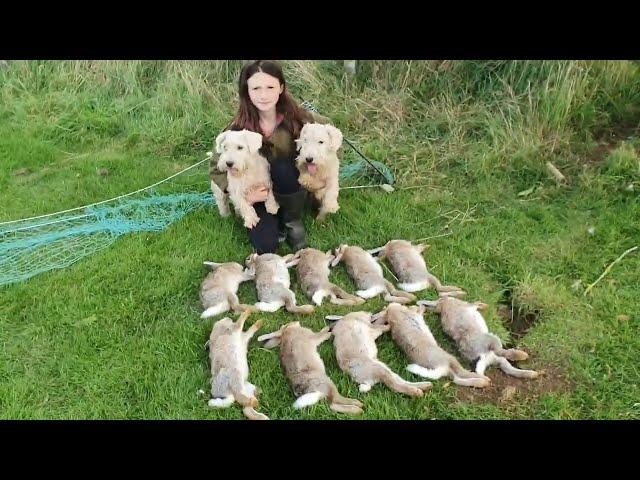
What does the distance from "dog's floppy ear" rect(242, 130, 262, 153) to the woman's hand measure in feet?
1.24

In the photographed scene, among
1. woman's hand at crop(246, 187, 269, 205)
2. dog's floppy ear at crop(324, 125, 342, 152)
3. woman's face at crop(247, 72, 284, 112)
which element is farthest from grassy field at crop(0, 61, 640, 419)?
woman's face at crop(247, 72, 284, 112)

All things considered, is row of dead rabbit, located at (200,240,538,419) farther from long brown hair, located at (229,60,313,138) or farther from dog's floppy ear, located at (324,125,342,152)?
long brown hair, located at (229,60,313,138)

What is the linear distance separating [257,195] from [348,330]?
165cm

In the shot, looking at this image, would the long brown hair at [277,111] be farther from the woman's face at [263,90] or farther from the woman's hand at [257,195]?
the woman's hand at [257,195]

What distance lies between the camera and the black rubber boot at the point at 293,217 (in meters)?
5.07

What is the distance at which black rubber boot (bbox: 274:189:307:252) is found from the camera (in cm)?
507

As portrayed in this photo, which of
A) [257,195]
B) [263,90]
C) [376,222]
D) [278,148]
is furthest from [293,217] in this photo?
[263,90]

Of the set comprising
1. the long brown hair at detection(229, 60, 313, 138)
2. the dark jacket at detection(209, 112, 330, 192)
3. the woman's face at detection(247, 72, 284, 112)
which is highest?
the woman's face at detection(247, 72, 284, 112)

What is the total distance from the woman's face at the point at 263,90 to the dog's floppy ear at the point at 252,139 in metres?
0.26

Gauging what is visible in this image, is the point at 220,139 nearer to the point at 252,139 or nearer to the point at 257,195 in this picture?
the point at 252,139

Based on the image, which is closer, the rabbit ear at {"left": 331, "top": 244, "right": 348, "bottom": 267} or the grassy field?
the grassy field

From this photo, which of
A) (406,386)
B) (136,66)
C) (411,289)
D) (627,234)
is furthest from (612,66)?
(136,66)

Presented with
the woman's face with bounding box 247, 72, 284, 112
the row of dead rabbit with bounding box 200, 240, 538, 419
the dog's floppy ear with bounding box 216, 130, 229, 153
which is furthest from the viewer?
the dog's floppy ear with bounding box 216, 130, 229, 153

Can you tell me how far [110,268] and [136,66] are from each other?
4.07 meters
